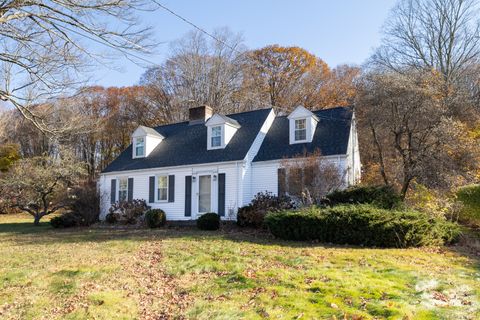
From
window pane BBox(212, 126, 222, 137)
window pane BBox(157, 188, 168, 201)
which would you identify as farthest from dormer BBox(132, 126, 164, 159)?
window pane BBox(212, 126, 222, 137)

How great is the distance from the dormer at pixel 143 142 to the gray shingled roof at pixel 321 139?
686cm

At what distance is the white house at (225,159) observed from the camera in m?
17.3

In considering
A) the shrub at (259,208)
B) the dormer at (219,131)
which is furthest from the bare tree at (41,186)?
the shrub at (259,208)

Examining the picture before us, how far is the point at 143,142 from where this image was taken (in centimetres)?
2183

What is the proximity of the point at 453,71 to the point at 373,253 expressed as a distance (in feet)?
68.6

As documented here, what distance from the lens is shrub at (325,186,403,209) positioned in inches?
487

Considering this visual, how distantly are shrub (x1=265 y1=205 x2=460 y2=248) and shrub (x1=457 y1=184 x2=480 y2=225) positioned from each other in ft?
6.04

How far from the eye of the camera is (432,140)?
1529 cm

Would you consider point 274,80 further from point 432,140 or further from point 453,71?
point 432,140

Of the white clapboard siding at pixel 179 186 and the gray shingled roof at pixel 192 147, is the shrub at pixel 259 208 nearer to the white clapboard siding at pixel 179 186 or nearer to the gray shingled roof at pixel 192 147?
the white clapboard siding at pixel 179 186

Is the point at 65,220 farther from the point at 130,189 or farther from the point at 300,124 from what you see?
the point at 300,124

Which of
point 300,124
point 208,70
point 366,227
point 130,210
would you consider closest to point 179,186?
point 130,210

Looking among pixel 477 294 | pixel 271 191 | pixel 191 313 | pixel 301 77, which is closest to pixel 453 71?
pixel 301 77

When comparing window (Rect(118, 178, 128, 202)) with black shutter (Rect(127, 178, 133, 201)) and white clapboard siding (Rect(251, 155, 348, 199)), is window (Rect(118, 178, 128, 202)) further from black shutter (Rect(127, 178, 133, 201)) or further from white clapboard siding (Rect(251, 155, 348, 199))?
white clapboard siding (Rect(251, 155, 348, 199))
